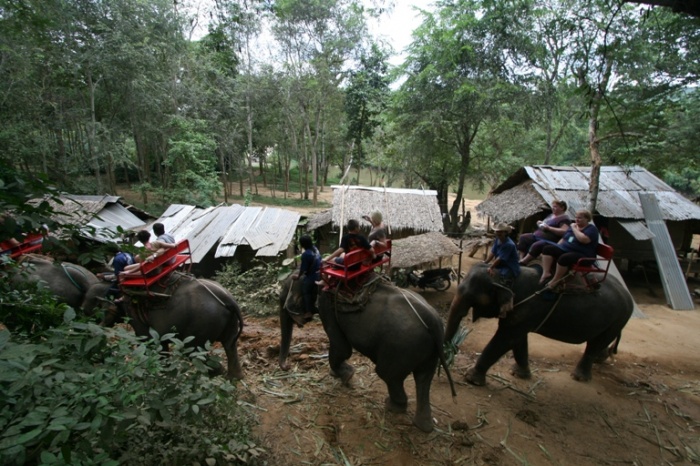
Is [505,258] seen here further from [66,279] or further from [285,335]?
[66,279]

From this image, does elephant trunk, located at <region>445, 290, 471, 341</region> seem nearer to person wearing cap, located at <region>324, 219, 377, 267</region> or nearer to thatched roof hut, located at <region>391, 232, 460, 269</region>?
person wearing cap, located at <region>324, 219, 377, 267</region>

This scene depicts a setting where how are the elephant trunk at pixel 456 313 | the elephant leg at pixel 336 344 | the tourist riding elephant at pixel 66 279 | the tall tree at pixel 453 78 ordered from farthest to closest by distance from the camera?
1. the tall tree at pixel 453 78
2. the tourist riding elephant at pixel 66 279
3. the elephant trunk at pixel 456 313
4. the elephant leg at pixel 336 344

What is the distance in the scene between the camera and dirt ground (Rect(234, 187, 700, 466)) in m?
3.76

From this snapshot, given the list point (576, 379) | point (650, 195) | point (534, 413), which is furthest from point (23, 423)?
point (650, 195)

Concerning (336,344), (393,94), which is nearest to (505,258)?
(336,344)

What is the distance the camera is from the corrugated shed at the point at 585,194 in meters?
10.4

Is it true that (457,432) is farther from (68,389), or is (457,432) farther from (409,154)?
(409,154)

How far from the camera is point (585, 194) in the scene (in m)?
10.9

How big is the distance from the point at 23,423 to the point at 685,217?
13.7 meters

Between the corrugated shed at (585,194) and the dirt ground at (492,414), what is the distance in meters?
5.38

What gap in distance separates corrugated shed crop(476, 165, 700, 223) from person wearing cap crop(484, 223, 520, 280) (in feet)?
23.0

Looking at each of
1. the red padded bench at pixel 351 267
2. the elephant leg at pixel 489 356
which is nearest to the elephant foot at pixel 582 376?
the elephant leg at pixel 489 356

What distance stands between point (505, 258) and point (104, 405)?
13.9 ft

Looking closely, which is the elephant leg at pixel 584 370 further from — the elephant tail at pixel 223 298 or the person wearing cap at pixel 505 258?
the elephant tail at pixel 223 298
